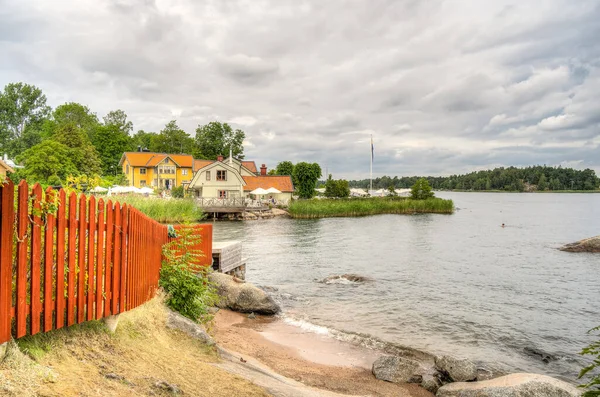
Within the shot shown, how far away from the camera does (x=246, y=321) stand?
499 inches

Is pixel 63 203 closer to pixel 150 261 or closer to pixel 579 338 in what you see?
pixel 150 261

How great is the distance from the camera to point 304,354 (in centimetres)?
1047

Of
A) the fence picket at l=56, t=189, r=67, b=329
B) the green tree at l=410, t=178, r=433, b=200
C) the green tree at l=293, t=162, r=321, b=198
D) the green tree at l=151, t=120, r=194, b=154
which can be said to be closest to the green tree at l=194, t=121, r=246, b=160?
the green tree at l=151, t=120, r=194, b=154

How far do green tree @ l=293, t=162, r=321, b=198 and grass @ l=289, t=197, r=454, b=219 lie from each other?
430 inches

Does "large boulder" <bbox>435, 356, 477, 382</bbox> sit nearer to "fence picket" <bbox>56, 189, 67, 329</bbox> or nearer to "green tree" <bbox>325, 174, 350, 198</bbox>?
"fence picket" <bbox>56, 189, 67, 329</bbox>

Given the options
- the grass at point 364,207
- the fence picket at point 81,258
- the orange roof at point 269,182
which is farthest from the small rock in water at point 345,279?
the orange roof at point 269,182

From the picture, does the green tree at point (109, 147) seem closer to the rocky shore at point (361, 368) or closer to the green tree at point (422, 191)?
the green tree at point (422, 191)

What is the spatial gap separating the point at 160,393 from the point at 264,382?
222 centimetres

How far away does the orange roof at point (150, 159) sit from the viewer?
71.2 m

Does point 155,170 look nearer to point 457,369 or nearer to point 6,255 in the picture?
point 457,369

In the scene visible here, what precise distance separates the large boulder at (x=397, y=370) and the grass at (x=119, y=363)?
4.01 metres

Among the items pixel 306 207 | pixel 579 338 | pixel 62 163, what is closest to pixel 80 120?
pixel 62 163

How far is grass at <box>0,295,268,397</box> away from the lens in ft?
12.9

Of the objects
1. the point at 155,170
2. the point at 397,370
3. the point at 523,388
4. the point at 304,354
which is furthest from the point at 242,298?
the point at 155,170
